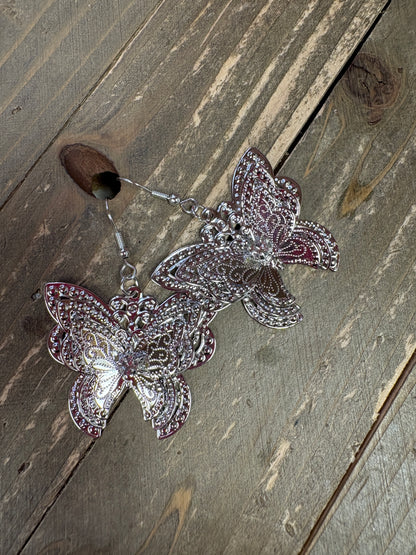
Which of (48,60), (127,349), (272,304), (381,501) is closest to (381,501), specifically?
(381,501)

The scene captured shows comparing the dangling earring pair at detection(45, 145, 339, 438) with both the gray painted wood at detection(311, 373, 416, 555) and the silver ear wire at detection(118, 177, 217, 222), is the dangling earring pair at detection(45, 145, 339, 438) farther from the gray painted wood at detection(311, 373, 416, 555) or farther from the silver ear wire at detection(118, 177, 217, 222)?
the gray painted wood at detection(311, 373, 416, 555)

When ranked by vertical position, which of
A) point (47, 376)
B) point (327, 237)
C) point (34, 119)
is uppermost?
point (327, 237)

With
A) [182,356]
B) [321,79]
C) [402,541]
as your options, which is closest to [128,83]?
[321,79]

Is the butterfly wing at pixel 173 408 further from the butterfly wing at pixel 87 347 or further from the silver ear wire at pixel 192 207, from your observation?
the silver ear wire at pixel 192 207

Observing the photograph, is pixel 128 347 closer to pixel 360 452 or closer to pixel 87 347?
pixel 87 347

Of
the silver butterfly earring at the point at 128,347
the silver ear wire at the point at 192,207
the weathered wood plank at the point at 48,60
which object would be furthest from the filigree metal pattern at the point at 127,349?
the weathered wood plank at the point at 48,60

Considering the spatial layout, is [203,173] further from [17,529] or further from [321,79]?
[17,529]
